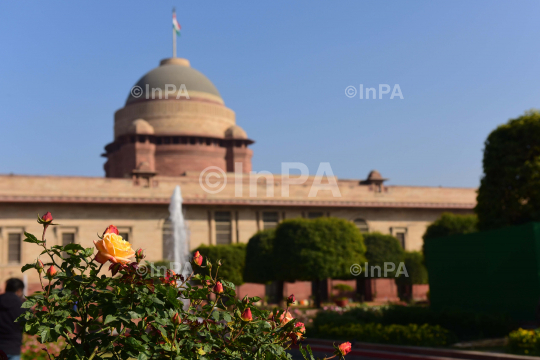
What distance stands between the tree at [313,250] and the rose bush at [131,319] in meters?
29.4

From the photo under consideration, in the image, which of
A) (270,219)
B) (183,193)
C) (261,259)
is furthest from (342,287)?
(183,193)

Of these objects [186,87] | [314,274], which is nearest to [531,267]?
[314,274]

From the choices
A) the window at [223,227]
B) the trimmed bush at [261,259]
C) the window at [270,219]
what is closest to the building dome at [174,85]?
the window at [223,227]

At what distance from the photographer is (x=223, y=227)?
145 feet

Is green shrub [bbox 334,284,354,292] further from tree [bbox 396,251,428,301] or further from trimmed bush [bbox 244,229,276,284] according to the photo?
trimmed bush [bbox 244,229,276,284]

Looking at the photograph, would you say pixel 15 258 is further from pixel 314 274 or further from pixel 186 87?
pixel 186 87

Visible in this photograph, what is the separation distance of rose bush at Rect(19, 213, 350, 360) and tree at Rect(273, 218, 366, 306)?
29367 millimetres

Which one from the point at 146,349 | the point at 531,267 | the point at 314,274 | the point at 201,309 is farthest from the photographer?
the point at 314,274

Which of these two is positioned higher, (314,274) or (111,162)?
(111,162)

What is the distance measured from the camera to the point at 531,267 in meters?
14.7

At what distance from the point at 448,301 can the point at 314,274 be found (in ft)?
48.7

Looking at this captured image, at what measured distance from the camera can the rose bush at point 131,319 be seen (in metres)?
2.91

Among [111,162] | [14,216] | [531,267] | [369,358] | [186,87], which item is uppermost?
[186,87]

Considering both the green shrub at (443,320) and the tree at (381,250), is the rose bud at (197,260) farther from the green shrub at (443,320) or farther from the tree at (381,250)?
the tree at (381,250)
